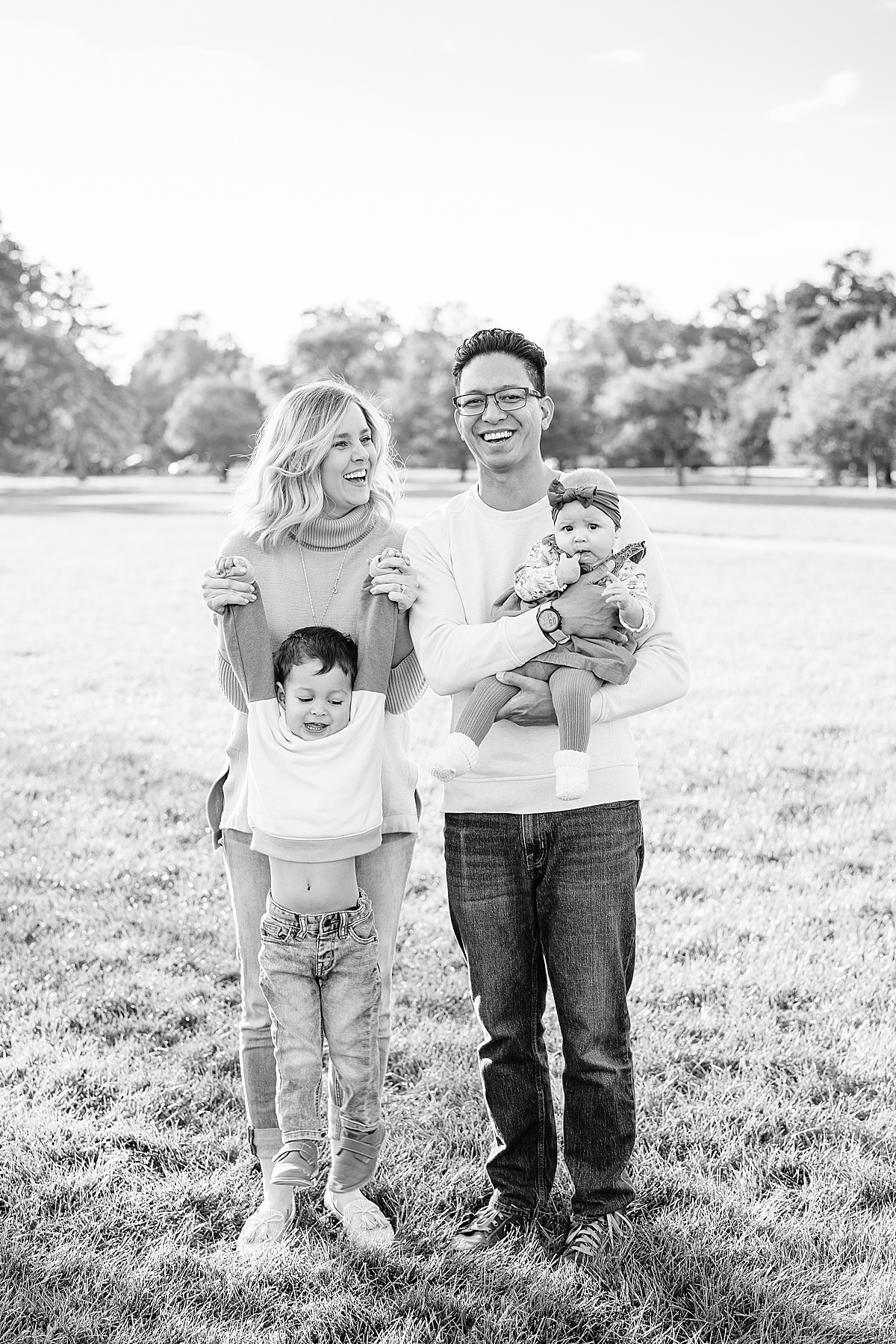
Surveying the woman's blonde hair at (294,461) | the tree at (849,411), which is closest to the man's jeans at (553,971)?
the woman's blonde hair at (294,461)

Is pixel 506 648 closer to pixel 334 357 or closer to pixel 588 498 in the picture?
pixel 588 498

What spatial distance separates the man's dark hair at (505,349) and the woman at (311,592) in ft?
1.16

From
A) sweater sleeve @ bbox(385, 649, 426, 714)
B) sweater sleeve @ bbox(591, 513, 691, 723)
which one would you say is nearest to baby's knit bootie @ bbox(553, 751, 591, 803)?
sweater sleeve @ bbox(591, 513, 691, 723)

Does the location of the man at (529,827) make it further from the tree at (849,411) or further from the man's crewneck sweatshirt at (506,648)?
the tree at (849,411)

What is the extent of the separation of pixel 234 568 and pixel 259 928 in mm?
1017

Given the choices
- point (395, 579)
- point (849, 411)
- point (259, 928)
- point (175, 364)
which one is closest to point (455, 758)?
point (395, 579)

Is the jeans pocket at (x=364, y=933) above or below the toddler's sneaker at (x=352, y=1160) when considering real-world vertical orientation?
above

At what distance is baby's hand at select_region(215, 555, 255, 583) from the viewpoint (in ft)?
9.51

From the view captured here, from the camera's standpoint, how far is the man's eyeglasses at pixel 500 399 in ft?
8.98

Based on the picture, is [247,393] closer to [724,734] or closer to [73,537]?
[73,537]

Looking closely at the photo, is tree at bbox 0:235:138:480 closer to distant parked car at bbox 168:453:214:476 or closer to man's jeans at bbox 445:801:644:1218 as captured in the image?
distant parked car at bbox 168:453:214:476

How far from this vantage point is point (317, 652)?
283 centimetres

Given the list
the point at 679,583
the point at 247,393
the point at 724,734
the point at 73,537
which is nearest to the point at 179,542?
the point at 73,537

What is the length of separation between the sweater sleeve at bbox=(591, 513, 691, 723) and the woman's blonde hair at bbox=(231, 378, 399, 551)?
2.73 ft
